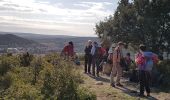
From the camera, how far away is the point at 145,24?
2575 cm

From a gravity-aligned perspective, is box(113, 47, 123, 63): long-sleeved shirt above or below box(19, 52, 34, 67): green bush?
above

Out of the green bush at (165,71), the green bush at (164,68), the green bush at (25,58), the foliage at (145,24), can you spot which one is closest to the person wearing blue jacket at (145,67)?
the green bush at (165,71)

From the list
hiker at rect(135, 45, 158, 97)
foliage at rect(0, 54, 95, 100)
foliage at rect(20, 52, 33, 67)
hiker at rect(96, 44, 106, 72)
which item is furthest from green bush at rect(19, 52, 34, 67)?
foliage at rect(0, 54, 95, 100)

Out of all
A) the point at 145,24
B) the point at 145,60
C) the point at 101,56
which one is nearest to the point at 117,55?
the point at 145,60

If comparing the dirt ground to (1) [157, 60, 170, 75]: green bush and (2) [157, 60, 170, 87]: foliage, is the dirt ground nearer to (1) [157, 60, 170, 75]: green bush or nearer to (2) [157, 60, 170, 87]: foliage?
(2) [157, 60, 170, 87]: foliage

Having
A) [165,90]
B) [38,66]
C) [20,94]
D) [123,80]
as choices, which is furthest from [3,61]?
[20,94]

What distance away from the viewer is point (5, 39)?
7725 centimetres

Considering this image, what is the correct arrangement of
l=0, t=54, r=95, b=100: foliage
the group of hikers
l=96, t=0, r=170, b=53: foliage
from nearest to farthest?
l=0, t=54, r=95, b=100: foliage → the group of hikers → l=96, t=0, r=170, b=53: foliage

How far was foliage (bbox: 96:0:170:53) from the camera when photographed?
26.1m

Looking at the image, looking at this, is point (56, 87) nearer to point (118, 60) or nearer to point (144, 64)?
point (144, 64)

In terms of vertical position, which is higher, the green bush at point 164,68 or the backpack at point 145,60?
the backpack at point 145,60

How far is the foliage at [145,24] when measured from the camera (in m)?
26.1

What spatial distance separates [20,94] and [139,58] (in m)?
5.45

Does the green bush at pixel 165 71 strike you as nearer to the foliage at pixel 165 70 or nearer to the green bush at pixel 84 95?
the foliage at pixel 165 70
